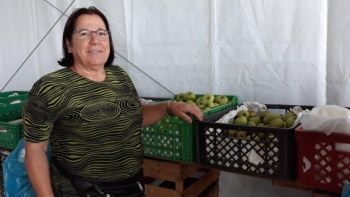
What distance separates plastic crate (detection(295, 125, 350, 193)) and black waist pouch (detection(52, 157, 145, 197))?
575 mm

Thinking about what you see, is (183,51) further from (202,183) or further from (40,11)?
(40,11)

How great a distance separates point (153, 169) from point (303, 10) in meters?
1.00

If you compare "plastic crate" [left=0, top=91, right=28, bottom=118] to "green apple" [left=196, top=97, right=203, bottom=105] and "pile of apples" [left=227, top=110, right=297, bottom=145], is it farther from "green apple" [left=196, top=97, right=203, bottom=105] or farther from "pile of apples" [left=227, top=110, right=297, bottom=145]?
"pile of apples" [left=227, top=110, right=297, bottom=145]

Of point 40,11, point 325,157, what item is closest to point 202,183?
point 325,157

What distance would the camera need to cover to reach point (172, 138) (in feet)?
4.88

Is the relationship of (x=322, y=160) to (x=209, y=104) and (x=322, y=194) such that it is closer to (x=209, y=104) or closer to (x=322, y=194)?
(x=322, y=194)

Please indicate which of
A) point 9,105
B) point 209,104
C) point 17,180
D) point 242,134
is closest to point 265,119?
point 242,134

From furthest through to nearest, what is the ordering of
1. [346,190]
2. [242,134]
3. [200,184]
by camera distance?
[200,184] < [242,134] < [346,190]

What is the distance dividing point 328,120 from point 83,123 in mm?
769

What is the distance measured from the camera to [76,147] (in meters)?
1.14

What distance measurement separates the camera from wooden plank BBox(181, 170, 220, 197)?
5.37ft

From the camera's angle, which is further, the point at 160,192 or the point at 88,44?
the point at 160,192

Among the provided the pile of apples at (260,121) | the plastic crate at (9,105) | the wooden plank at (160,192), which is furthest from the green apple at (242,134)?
the plastic crate at (9,105)

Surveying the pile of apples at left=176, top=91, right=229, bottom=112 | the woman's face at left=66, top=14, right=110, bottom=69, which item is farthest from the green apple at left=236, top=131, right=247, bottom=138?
the woman's face at left=66, top=14, right=110, bottom=69
